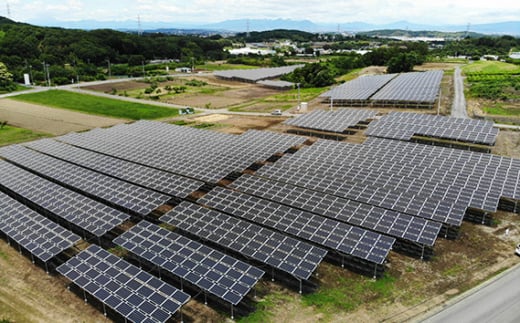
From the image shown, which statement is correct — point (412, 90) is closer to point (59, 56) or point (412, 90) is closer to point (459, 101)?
point (459, 101)

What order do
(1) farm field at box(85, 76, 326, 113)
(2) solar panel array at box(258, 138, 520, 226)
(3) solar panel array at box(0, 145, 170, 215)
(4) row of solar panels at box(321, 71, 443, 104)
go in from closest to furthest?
(2) solar panel array at box(258, 138, 520, 226) < (3) solar panel array at box(0, 145, 170, 215) < (4) row of solar panels at box(321, 71, 443, 104) < (1) farm field at box(85, 76, 326, 113)

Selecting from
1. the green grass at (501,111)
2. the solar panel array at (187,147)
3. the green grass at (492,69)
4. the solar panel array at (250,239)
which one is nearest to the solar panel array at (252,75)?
the green grass at (492,69)

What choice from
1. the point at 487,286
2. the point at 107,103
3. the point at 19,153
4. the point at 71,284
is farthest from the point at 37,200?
the point at 107,103

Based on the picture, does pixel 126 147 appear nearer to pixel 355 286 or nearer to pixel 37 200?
pixel 37 200

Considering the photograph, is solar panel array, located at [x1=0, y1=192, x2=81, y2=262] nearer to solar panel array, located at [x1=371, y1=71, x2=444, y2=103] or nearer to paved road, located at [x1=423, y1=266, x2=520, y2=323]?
paved road, located at [x1=423, y1=266, x2=520, y2=323]

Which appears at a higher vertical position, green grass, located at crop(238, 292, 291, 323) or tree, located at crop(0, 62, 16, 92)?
tree, located at crop(0, 62, 16, 92)

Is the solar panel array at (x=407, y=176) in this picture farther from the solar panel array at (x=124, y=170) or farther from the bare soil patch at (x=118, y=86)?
the bare soil patch at (x=118, y=86)

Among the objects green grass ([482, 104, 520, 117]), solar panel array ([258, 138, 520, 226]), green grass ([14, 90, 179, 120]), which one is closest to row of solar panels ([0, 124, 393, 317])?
solar panel array ([258, 138, 520, 226])
